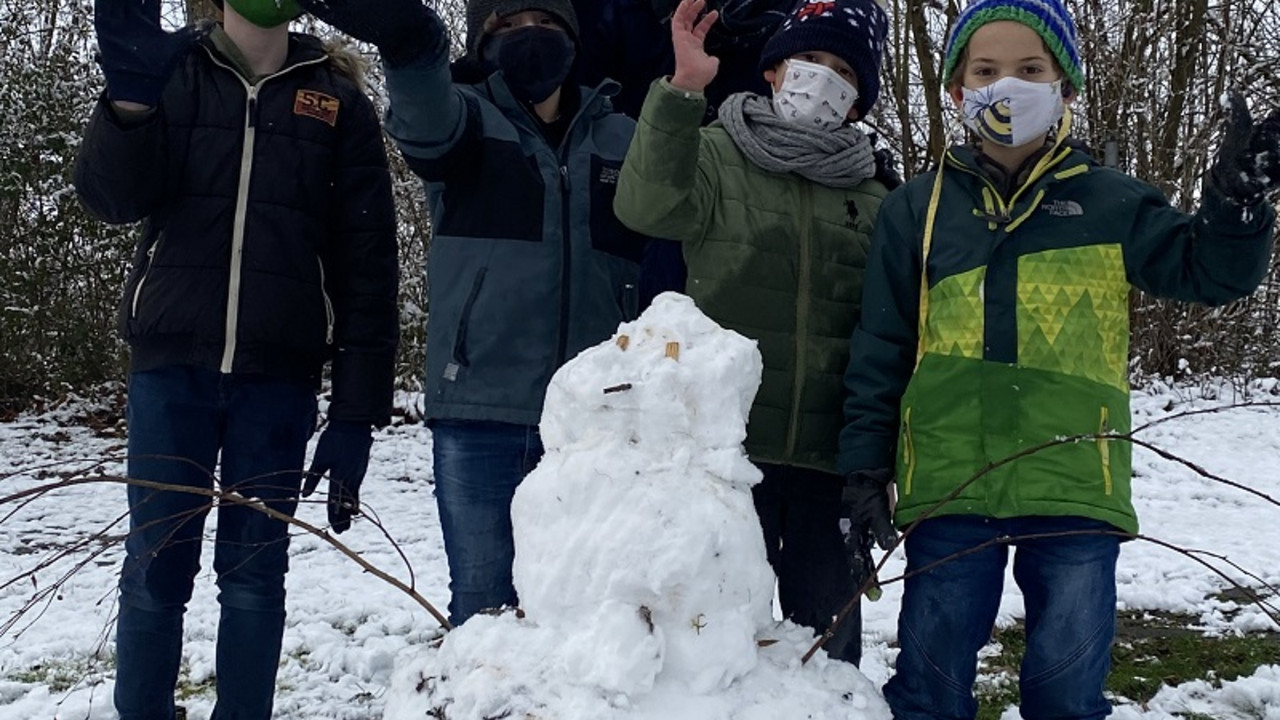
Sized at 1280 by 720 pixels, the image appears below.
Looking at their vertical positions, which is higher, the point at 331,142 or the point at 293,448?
the point at 331,142

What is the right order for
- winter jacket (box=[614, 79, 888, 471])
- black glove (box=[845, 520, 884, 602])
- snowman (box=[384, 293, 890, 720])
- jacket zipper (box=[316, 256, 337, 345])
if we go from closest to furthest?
snowman (box=[384, 293, 890, 720])
black glove (box=[845, 520, 884, 602])
winter jacket (box=[614, 79, 888, 471])
jacket zipper (box=[316, 256, 337, 345])

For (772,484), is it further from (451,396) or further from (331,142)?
(331,142)

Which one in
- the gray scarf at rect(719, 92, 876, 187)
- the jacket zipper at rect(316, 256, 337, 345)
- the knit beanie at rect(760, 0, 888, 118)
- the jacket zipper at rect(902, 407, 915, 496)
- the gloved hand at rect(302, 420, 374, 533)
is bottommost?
the gloved hand at rect(302, 420, 374, 533)

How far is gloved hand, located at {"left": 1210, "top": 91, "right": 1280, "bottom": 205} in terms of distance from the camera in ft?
5.84

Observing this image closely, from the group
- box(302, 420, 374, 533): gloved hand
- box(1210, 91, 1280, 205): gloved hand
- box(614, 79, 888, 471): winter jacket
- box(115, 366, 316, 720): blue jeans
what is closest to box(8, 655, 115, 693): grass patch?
box(115, 366, 316, 720): blue jeans

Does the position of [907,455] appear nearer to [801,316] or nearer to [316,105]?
[801,316]

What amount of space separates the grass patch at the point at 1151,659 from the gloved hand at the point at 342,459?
2.08 metres

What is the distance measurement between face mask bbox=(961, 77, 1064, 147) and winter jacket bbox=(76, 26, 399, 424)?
1.47 meters

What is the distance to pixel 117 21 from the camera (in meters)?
2.14

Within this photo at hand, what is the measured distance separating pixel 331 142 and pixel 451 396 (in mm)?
747

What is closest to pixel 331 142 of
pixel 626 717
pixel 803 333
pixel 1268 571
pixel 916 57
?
pixel 803 333

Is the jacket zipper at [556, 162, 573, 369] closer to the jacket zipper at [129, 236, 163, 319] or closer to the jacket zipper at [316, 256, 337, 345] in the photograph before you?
the jacket zipper at [316, 256, 337, 345]

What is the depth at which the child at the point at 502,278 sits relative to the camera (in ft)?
7.50

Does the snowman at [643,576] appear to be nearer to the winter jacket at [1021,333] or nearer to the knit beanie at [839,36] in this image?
the winter jacket at [1021,333]
